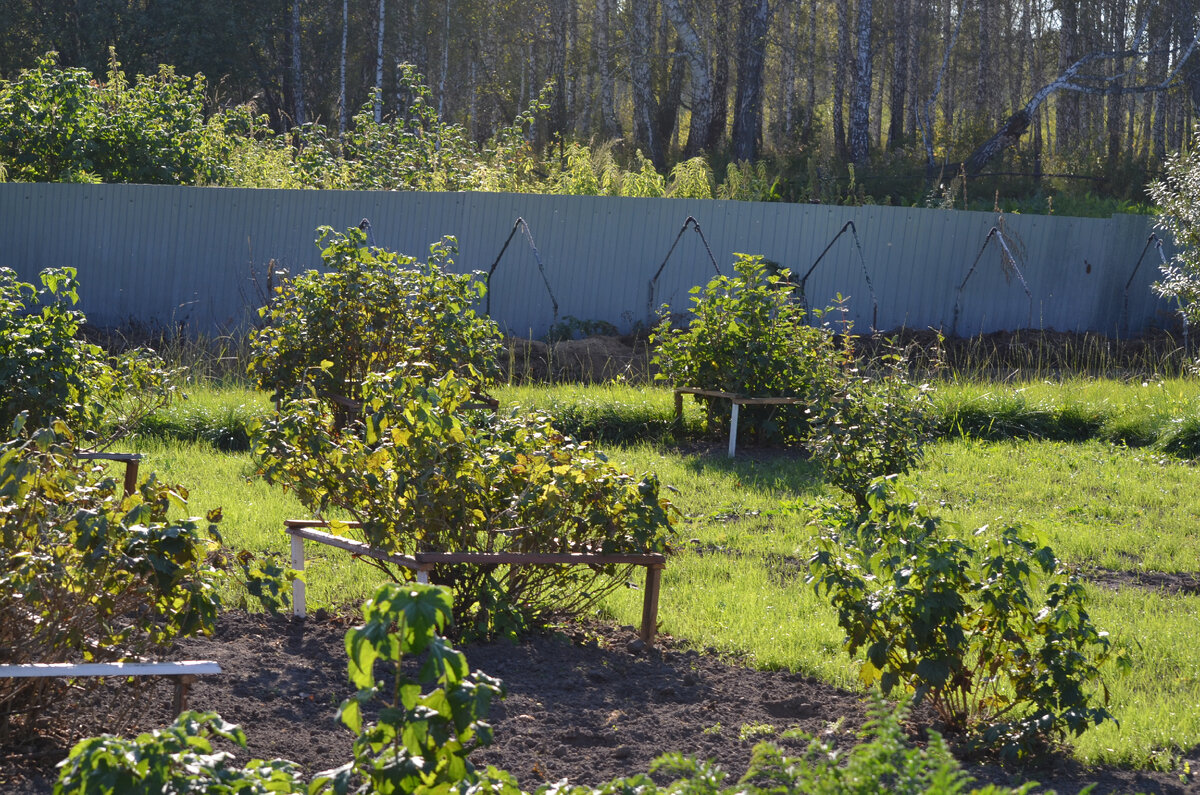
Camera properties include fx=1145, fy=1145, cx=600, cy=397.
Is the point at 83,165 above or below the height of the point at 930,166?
below

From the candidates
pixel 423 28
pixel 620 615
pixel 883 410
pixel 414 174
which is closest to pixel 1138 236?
pixel 414 174

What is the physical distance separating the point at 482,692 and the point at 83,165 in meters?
14.6

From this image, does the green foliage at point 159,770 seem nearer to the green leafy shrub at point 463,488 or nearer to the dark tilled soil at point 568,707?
the dark tilled soil at point 568,707

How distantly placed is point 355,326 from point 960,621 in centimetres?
423

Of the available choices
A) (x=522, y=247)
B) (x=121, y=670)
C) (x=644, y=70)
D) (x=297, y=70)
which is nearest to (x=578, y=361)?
(x=522, y=247)

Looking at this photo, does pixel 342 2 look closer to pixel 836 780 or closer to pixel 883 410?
pixel 883 410

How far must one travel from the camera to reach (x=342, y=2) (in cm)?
3722

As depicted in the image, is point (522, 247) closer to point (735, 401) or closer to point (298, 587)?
point (735, 401)

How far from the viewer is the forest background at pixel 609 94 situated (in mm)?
15625

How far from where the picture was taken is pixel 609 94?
2933cm

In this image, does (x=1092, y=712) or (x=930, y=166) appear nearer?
(x=1092, y=712)

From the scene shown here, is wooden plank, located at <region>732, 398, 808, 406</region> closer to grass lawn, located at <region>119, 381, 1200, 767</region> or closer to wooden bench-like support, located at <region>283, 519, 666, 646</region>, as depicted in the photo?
grass lawn, located at <region>119, 381, 1200, 767</region>

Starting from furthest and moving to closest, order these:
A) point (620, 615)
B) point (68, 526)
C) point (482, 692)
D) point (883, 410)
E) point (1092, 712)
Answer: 1. point (883, 410)
2. point (620, 615)
3. point (1092, 712)
4. point (68, 526)
5. point (482, 692)

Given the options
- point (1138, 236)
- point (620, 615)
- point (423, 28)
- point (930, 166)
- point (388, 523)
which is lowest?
point (620, 615)
